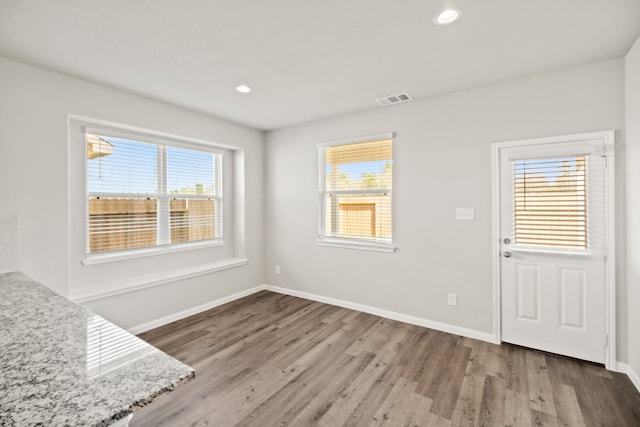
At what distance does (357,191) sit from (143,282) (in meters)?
2.77

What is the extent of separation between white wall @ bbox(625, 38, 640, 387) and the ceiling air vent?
1759 millimetres

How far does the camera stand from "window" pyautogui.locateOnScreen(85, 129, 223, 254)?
125 inches

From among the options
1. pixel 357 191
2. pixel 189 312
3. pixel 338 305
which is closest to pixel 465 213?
pixel 357 191

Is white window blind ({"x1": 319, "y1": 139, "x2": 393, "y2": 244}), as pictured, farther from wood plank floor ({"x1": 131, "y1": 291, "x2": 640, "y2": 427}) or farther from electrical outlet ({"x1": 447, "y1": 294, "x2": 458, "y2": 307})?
wood plank floor ({"x1": 131, "y1": 291, "x2": 640, "y2": 427})

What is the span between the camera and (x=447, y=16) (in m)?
1.92

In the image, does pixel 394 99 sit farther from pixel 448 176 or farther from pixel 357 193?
pixel 357 193

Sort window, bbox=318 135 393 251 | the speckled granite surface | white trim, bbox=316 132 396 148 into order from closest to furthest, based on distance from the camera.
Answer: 1. the speckled granite surface
2. white trim, bbox=316 132 396 148
3. window, bbox=318 135 393 251

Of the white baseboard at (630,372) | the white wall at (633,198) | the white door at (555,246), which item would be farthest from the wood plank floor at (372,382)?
the white wall at (633,198)

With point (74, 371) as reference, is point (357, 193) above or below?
above

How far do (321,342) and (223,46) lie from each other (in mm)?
2832

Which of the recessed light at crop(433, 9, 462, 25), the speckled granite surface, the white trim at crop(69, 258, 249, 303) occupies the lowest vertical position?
the white trim at crop(69, 258, 249, 303)

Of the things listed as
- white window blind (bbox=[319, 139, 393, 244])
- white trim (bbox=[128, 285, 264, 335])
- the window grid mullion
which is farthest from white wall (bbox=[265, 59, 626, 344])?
the window grid mullion

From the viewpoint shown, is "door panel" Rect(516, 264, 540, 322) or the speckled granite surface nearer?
the speckled granite surface

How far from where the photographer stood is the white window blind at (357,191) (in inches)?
148
